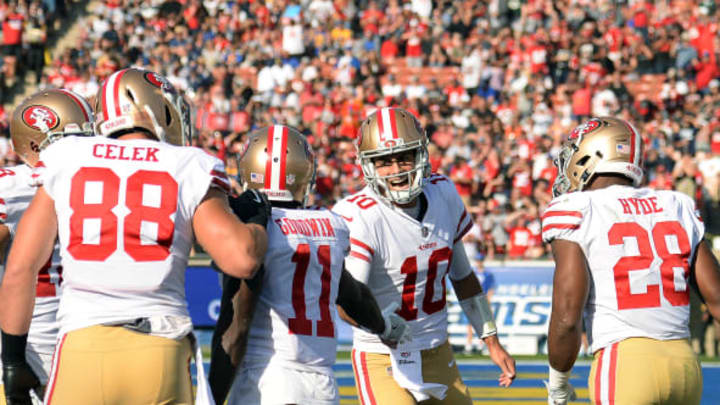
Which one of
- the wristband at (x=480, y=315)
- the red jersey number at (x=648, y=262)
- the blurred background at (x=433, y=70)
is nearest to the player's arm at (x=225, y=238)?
the red jersey number at (x=648, y=262)

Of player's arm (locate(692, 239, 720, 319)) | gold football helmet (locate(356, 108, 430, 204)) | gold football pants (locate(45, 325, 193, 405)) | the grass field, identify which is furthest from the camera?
the grass field

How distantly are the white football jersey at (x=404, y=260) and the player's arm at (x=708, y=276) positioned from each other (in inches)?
46.5

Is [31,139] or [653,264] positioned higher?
[31,139]

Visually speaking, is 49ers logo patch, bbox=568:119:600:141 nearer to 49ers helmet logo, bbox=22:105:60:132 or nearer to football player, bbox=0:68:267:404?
football player, bbox=0:68:267:404

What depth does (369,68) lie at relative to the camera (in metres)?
17.6

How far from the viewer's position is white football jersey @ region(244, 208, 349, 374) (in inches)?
144

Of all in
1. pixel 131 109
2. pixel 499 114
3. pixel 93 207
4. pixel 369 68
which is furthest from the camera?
pixel 369 68

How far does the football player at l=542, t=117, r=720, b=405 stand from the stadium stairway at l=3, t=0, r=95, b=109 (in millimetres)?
15837

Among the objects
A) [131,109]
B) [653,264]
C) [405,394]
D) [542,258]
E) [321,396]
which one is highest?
[131,109]

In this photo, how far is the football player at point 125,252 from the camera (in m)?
2.99

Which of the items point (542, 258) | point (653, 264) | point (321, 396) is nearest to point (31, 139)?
point (321, 396)

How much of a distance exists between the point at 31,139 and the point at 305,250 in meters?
1.47

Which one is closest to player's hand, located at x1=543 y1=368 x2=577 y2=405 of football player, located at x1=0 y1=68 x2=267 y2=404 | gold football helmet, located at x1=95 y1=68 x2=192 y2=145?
football player, located at x1=0 y1=68 x2=267 y2=404

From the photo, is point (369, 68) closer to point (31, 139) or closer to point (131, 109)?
point (31, 139)
